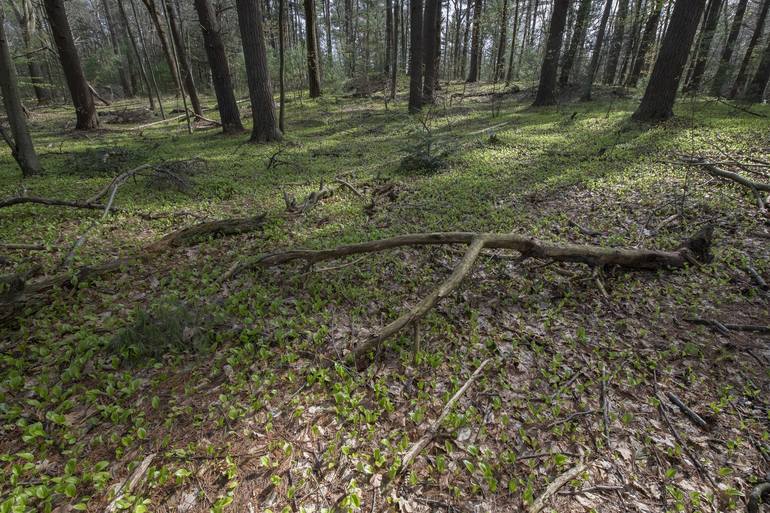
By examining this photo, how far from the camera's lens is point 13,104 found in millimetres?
7500

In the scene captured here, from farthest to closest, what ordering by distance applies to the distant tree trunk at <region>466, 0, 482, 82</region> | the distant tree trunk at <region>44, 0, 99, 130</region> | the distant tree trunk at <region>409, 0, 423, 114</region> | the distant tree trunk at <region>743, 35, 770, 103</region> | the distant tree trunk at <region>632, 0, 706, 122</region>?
the distant tree trunk at <region>466, 0, 482, 82</region>
the distant tree trunk at <region>409, 0, 423, 114</region>
the distant tree trunk at <region>743, 35, 770, 103</region>
the distant tree trunk at <region>44, 0, 99, 130</region>
the distant tree trunk at <region>632, 0, 706, 122</region>

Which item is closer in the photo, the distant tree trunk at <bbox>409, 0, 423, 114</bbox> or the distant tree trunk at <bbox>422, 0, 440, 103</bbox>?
the distant tree trunk at <bbox>409, 0, 423, 114</bbox>

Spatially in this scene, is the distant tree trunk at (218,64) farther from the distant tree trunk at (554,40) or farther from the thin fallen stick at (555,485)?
the thin fallen stick at (555,485)

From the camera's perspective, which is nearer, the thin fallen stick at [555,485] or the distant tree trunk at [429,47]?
the thin fallen stick at [555,485]

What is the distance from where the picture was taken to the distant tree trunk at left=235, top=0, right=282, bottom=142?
36.8ft

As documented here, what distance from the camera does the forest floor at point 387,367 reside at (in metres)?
2.45

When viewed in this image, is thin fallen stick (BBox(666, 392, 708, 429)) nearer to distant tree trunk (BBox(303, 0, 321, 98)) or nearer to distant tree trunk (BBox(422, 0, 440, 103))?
distant tree trunk (BBox(422, 0, 440, 103))

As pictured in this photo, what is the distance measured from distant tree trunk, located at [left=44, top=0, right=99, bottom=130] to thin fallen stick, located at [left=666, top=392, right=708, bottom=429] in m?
18.8

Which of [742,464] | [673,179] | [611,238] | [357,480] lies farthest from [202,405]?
[673,179]

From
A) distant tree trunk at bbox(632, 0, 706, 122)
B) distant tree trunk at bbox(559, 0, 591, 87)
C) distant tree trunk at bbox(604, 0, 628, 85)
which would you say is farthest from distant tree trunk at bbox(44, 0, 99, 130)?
distant tree trunk at bbox(604, 0, 628, 85)

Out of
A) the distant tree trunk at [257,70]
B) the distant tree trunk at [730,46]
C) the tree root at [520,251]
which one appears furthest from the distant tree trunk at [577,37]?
the tree root at [520,251]

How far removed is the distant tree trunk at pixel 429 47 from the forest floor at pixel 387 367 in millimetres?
12739

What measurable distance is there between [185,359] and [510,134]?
12.5 meters

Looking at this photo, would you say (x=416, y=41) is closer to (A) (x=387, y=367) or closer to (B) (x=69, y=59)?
(B) (x=69, y=59)
